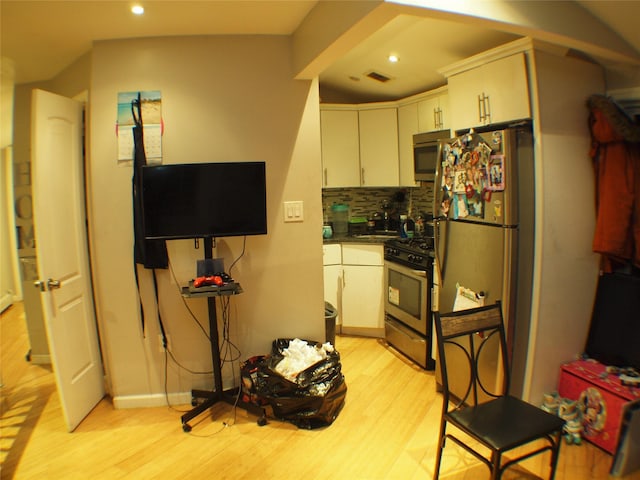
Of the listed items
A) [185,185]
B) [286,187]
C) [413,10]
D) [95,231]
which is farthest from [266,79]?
[95,231]

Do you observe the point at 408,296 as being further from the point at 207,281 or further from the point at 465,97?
the point at 207,281

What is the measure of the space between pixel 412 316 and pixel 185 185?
1.96m

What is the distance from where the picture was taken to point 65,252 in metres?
2.50

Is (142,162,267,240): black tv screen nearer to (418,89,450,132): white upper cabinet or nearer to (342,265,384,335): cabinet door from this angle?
(342,265,384,335): cabinet door

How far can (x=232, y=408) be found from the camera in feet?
8.68

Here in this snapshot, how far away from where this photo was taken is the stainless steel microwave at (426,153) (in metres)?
3.24

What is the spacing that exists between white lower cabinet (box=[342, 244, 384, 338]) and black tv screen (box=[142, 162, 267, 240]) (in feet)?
4.86

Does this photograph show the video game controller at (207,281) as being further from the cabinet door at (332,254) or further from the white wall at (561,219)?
the white wall at (561,219)

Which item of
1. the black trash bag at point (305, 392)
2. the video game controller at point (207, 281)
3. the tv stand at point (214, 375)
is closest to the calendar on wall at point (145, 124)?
the tv stand at point (214, 375)

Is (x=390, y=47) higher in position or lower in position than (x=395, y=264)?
higher

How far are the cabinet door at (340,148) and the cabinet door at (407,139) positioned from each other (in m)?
0.41

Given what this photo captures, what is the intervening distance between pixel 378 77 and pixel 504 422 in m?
2.86

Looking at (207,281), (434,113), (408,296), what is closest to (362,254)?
(408,296)

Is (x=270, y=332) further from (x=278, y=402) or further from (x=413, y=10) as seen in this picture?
(x=413, y=10)
